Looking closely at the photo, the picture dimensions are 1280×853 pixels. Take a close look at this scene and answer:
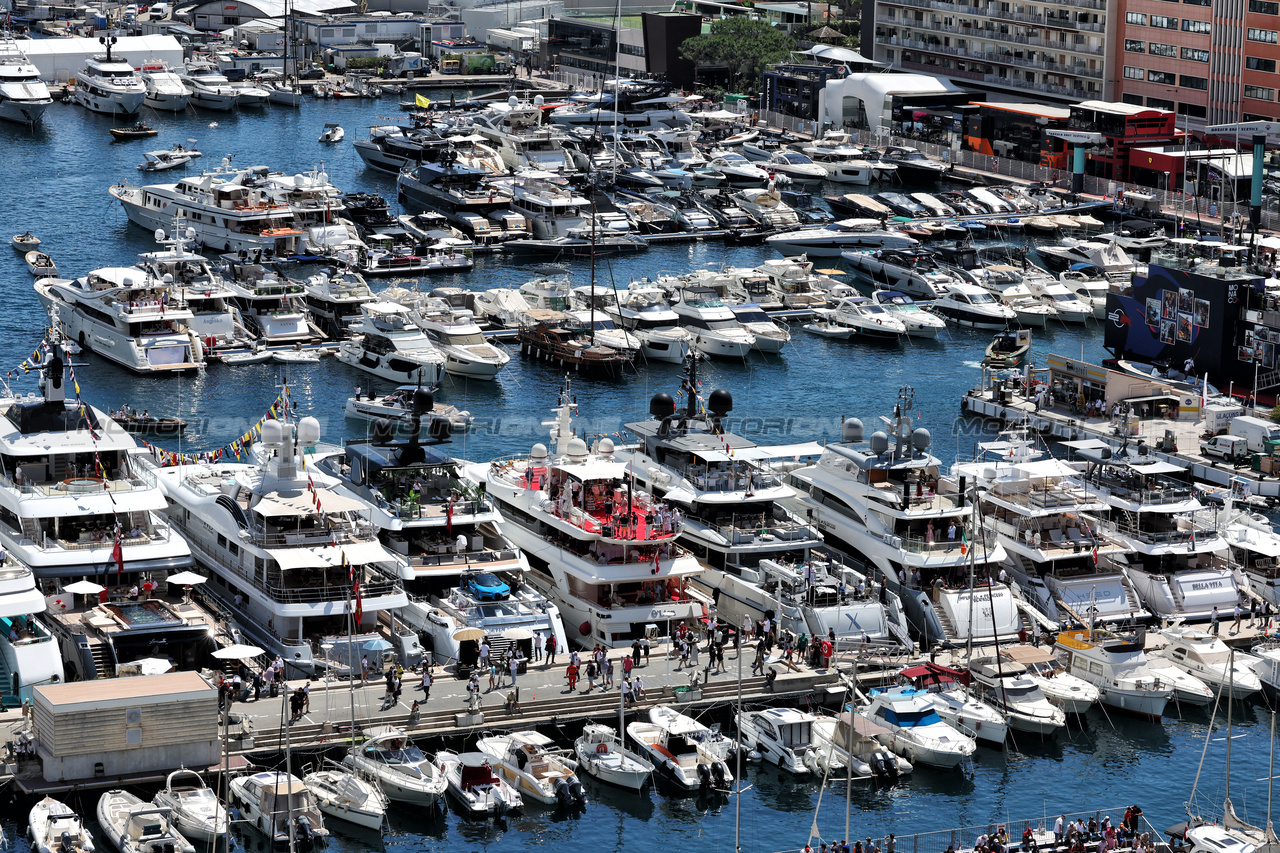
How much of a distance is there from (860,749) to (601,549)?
10996 millimetres

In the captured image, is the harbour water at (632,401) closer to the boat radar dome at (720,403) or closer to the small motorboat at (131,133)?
the small motorboat at (131,133)

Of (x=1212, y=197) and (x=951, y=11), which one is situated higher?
(x=951, y=11)

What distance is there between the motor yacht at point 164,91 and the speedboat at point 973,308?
287ft

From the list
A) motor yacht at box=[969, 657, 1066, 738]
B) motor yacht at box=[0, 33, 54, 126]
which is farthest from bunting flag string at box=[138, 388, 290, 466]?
motor yacht at box=[0, 33, 54, 126]

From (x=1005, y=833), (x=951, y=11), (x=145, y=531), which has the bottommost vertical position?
(x=1005, y=833)

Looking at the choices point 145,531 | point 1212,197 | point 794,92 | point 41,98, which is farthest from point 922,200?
point 145,531

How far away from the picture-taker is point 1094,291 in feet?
362

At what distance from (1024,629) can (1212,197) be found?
79935 mm

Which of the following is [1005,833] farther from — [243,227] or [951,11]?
[951,11]

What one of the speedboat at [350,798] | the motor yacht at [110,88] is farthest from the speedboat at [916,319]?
the motor yacht at [110,88]

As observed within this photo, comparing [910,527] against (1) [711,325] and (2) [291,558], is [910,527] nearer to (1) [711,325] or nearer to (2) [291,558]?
(2) [291,558]

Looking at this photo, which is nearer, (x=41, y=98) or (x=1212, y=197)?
(x=1212, y=197)

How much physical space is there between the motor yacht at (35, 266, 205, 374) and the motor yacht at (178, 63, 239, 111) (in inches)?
3166

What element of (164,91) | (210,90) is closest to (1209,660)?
(164,91)
